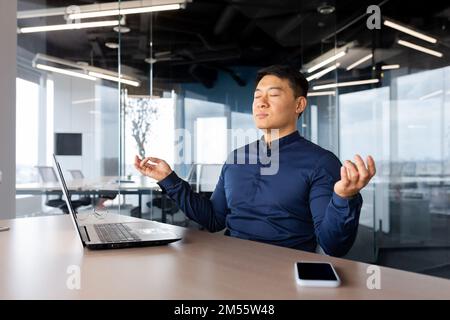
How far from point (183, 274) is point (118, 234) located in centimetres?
49

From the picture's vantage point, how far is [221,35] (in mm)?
6453

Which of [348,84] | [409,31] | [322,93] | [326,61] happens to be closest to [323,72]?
[326,61]

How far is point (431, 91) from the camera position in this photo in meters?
3.92

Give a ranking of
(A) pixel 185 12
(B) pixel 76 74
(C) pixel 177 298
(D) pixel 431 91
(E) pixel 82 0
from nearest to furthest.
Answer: (C) pixel 177 298 < (D) pixel 431 91 < (E) pixel 82 0 < (A) pixel 185 12 < (B) pixel 76 74

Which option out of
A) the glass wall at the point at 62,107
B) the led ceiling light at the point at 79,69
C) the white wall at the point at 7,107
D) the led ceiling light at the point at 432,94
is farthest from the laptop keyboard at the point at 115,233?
the led ceiling light at the point at 79,69

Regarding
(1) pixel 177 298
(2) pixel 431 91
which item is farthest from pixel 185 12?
(1) pixel 177 298

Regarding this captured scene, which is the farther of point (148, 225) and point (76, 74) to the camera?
point (76, 74)

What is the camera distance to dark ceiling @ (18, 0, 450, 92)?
174 inches

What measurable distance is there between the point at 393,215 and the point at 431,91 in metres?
1.39

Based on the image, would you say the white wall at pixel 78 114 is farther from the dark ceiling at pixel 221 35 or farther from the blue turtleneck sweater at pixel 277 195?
the blue turtleneck sweater at pixel 277 195

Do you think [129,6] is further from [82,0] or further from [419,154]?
[419,154]

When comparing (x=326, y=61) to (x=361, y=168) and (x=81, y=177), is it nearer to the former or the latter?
(x=81, y=177)

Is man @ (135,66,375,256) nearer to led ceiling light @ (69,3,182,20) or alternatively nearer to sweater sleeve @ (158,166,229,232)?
sweater sleeve @ (158,166,229,232)

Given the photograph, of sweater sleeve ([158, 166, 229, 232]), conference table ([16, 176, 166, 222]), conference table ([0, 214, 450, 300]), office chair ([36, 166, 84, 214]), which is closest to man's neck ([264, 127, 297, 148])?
sweater sleeve ([158, 166, 229, 232])
